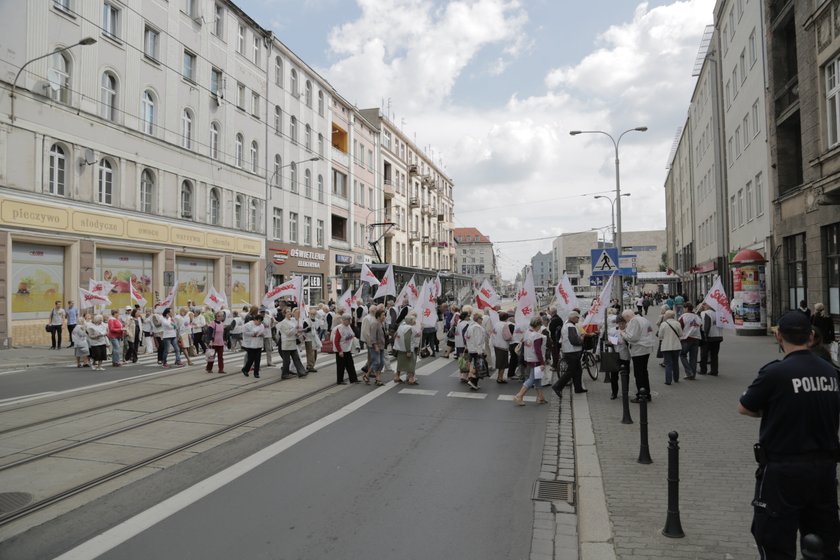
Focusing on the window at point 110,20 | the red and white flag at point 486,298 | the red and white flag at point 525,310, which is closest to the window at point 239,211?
the window at point 110,20

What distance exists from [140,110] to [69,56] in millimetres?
4174

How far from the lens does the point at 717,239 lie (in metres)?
34.9

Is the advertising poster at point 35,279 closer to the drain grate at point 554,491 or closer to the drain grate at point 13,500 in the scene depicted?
the drain grate at point 13,500

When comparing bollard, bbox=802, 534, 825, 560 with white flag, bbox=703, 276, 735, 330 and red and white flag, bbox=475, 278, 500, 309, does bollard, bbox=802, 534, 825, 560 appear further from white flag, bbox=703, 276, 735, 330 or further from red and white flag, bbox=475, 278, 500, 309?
red and white flag, bbox=475, 278, 500, 309

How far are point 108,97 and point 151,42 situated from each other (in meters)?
4.53

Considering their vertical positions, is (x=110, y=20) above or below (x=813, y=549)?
above

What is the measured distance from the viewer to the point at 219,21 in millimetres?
31562

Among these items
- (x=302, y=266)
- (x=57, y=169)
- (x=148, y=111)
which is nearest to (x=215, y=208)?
(x=148, y=111)

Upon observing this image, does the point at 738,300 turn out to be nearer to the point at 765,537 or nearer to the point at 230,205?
the point at 765,537

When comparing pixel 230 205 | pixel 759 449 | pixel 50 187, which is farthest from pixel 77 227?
pixel 759 449

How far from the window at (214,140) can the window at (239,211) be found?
119 inches

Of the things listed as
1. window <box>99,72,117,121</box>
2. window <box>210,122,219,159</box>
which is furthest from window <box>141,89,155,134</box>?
window <box>210,122,219,159</box>

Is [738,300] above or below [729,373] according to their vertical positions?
above

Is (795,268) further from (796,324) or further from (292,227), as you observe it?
(292,227)
